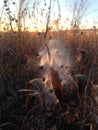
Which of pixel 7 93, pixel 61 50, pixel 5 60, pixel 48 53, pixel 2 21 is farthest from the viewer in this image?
pixel 2 21

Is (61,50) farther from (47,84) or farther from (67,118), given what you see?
(67,118)

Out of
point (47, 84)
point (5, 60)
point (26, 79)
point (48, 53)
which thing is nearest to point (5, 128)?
point (47, 84)

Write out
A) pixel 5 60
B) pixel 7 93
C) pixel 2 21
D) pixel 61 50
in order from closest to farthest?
pixel 61 50 → pixel 7 93 → pixel 5 60 → pixel 2 21

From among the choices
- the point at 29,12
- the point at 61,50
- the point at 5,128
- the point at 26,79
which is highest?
the point at 29,12

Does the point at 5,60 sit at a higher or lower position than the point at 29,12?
lower

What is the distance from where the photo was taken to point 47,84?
2.10m

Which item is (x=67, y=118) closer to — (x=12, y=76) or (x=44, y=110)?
(x=44, y=110)

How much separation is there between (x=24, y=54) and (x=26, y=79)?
2.06 feet

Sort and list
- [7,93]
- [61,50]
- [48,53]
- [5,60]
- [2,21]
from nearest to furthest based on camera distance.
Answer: [48,53]
[61,50]
[7,93]
[5,60]
[2,21]

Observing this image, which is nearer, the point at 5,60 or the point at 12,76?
the point at 12,76

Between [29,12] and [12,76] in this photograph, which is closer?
[12,76]

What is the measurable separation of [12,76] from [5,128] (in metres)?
0.75

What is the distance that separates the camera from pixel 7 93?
8.43 feet

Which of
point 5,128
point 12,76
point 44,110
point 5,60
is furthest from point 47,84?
point 5,60
